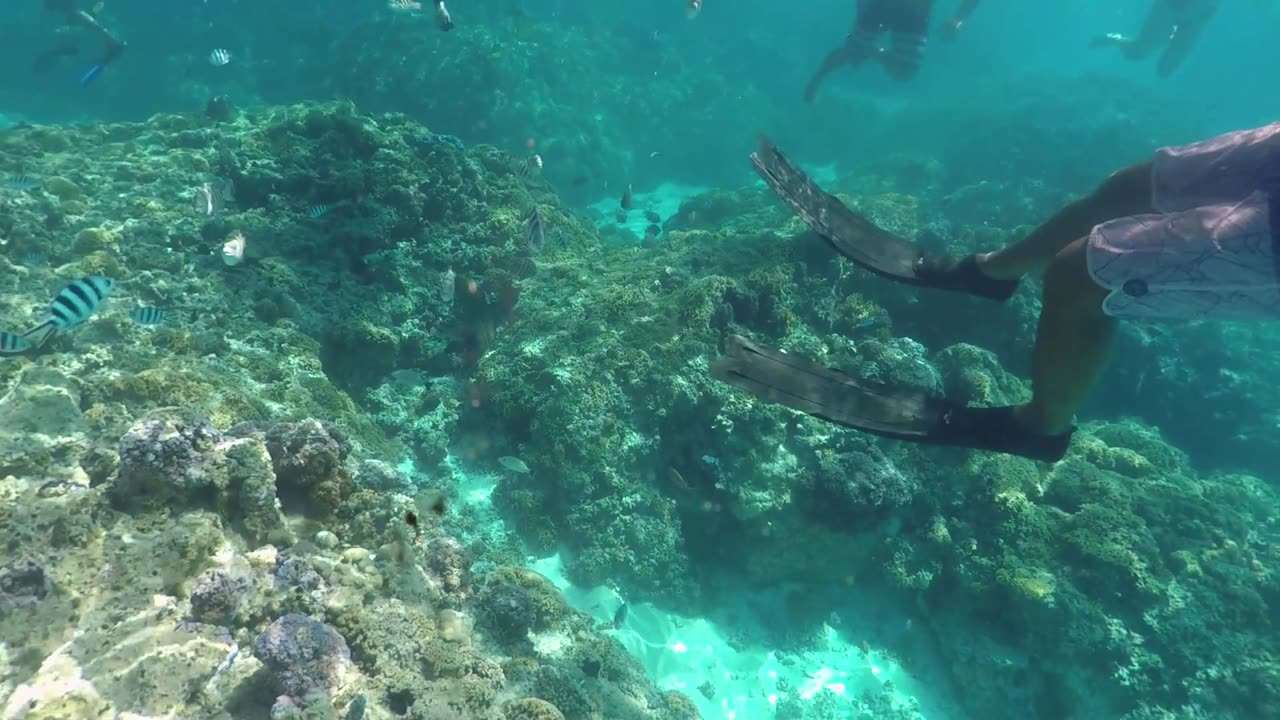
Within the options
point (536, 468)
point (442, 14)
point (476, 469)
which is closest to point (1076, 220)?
point (536, 468)

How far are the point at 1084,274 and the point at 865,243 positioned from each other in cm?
170

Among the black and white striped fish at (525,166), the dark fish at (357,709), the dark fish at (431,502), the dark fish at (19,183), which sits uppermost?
the black and white striped fish at (525,166)

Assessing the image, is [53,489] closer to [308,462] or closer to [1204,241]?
[308,462]

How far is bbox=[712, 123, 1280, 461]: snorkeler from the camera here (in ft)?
8.71

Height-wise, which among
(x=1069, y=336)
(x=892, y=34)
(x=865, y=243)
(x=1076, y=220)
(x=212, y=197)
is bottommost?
(x=1069, y=336)

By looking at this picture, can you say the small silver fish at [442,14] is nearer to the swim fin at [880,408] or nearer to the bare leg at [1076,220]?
the swim fin at [880,408]

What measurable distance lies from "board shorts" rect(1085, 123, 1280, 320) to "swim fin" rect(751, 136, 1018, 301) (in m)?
1.24

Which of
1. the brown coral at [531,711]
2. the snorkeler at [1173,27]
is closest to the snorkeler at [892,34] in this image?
the snorkeler at [1173,27]

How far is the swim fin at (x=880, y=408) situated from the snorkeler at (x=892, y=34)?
56.0 feet

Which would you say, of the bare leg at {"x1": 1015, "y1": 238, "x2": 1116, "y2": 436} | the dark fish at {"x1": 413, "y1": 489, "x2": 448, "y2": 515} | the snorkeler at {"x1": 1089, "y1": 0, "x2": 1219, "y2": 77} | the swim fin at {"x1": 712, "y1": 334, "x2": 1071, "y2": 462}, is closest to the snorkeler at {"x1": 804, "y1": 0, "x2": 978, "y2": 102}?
the snorkeler at {"x1": 1089, "y1": 0, "x2": 1219, "y2": 77}

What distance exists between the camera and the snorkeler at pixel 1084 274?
266 cm

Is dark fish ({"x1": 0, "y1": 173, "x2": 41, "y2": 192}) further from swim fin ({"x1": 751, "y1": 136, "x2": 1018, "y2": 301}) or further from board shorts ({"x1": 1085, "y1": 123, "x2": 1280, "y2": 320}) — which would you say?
board shorts ({"x1": 1085, "y1": 123, "x2": 1280, "y2": 320})

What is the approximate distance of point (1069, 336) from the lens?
323 centimetres

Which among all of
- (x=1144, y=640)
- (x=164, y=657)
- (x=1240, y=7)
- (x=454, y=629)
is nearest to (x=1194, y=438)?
(x=1144, y=640)
